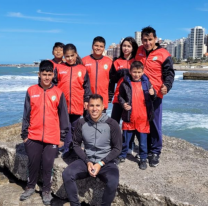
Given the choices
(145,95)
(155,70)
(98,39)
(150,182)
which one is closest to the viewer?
(150,182)

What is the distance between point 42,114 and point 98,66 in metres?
1.24

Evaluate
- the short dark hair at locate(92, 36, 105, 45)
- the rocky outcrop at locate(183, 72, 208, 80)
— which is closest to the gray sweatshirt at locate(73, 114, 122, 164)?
the short dark hair at locate(92, 36, 105, 45)

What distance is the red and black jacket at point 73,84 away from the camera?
424 cm

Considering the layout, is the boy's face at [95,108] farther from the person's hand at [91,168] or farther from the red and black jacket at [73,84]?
the red and black jacket at [73,84]

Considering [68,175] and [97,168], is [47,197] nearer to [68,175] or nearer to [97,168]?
[68,175]

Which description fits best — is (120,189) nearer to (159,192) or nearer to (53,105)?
(159,192)

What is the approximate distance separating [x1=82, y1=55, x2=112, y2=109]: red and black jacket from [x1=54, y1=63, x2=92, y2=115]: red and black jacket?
0.16 metres

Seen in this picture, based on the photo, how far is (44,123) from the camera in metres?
3.78

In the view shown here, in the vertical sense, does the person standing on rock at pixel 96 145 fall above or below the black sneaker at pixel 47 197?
above

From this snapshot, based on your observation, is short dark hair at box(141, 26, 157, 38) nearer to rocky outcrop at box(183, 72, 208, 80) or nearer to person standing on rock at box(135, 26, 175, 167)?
person standing on rock at box(135, 26, 175, 167)

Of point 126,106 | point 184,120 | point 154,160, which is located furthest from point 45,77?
point 184,120

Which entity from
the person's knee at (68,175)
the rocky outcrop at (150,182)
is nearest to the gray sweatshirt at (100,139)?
the person's knee at (68,175)

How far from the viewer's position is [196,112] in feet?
43.8

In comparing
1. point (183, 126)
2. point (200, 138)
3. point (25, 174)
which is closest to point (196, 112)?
point (183, 126)
